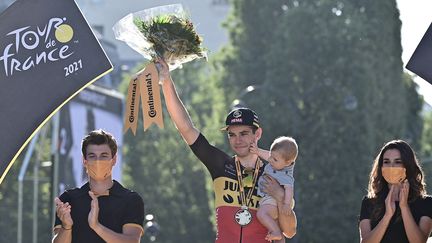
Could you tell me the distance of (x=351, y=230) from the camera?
4697 cm

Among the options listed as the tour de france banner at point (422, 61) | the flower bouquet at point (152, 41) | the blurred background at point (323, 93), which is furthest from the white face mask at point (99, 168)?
the blurred background at point (323, 93)

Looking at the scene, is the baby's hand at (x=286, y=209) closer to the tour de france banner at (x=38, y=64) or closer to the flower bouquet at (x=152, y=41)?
the flower bouquet at (x=152, y=41)

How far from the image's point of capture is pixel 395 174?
9.00 metres

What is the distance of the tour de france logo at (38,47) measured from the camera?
352 inches

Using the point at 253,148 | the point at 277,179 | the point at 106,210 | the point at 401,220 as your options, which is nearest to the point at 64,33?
the point at 106,210

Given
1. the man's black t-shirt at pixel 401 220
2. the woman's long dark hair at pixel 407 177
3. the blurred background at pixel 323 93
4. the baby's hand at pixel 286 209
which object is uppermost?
the blurred background at pixel 323 93

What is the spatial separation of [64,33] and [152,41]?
668 mm

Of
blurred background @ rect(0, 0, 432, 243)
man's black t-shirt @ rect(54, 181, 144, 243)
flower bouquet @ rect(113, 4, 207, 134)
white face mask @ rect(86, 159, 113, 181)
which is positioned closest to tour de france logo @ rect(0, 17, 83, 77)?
flower bouquet @ rect(113, 4, 207, 134)

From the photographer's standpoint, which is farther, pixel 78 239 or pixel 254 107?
pixel 254 107

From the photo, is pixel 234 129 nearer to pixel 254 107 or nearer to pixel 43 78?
pixel 43 78

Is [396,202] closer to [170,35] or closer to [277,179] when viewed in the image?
[277,179]

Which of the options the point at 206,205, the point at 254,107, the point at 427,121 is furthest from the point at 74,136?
the point at 427,121

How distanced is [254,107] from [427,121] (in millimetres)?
22720

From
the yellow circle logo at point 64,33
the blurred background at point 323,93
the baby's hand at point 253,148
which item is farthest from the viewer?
the blurred background at point 323,93
